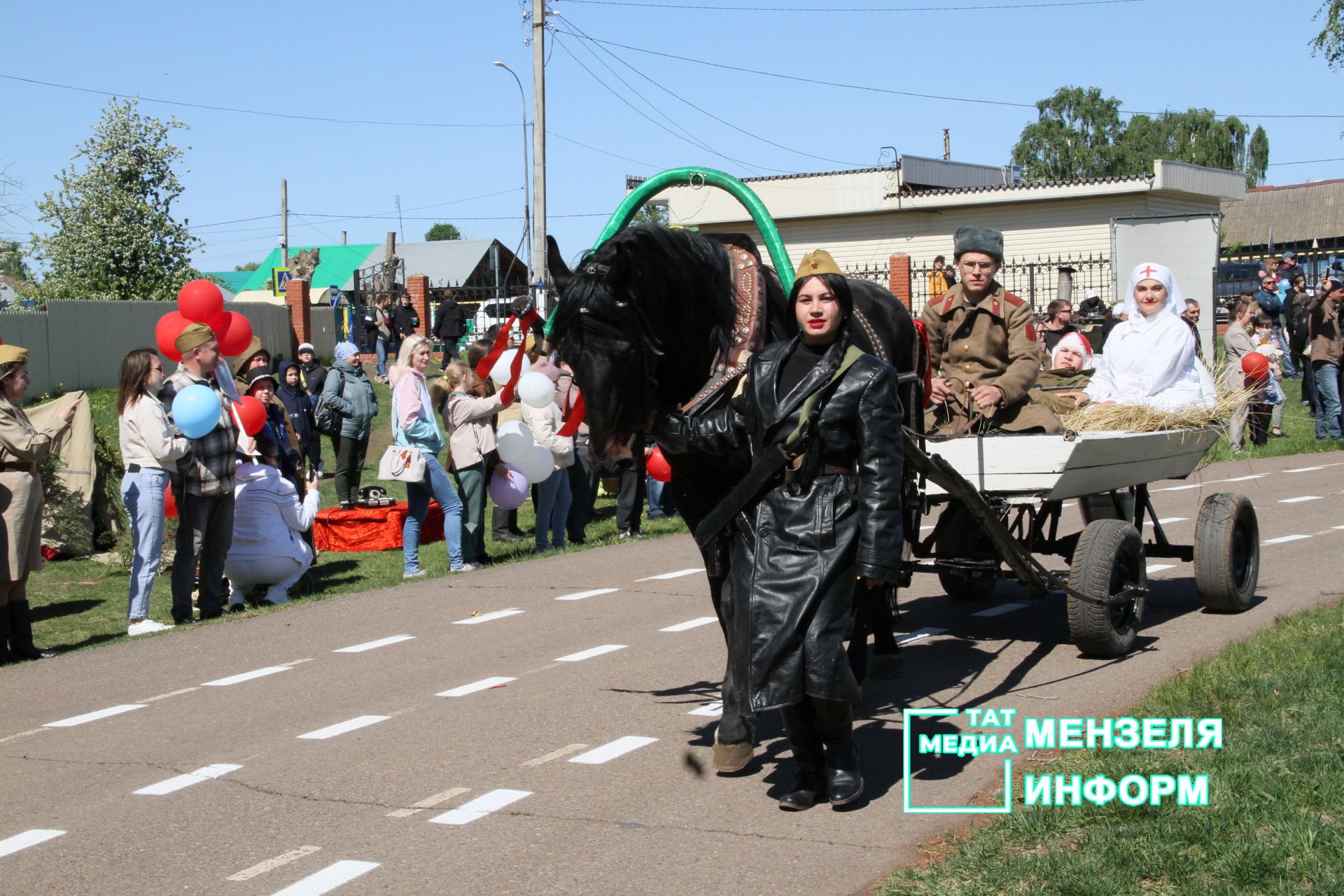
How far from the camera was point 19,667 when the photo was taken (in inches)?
338

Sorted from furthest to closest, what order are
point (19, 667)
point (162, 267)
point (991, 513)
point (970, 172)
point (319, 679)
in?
point (970, 172) < point (162, 267) < point (19, 667) < point (319, 679) < point (991, 513)

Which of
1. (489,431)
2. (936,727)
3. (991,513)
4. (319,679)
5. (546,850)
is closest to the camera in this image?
(546,850)

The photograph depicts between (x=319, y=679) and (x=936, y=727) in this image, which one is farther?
(x=319, y=679)

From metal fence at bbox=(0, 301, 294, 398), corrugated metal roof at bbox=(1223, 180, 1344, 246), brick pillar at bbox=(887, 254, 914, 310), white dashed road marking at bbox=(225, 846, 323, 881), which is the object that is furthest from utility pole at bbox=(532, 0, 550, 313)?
corrugated metal roof at bbox=(1223, 180, 1344, 246)

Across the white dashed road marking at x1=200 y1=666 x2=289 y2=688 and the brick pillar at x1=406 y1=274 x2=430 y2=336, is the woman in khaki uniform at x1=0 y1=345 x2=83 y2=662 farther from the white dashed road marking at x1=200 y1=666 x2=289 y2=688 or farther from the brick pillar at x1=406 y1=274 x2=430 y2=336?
the brick pillar at x1=406 y1=274 x2=430 y2=336

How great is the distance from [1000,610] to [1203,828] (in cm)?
446

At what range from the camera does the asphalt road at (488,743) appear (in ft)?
15.4

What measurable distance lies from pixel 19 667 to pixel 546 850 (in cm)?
528

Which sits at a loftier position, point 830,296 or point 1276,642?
point 830,296

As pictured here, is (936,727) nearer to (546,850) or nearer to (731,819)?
(731,819)

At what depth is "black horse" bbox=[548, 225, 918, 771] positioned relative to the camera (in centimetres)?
512

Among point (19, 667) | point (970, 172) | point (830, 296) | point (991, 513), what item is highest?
point (970, 172)

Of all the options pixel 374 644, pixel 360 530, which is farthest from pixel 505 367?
pixel 374 644

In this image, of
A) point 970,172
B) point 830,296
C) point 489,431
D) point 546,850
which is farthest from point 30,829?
point 970,172
